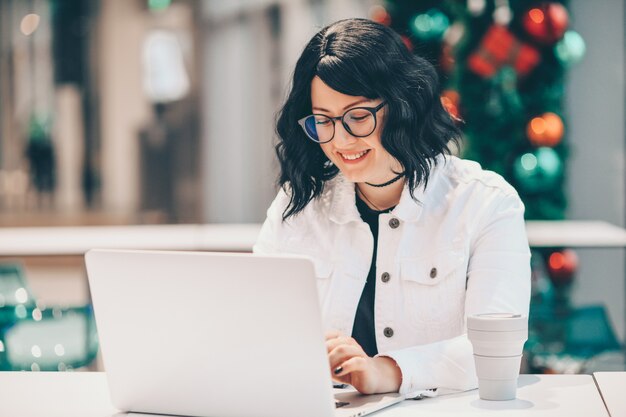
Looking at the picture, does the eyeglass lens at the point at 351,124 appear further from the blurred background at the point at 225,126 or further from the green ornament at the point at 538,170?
the green ornament at the point at 538,170

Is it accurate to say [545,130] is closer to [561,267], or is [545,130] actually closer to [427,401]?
[561,267]

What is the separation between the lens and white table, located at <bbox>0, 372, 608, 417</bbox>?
5.58ft

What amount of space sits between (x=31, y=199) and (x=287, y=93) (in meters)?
6.16

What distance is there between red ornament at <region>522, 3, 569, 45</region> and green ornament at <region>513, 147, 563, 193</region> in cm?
62

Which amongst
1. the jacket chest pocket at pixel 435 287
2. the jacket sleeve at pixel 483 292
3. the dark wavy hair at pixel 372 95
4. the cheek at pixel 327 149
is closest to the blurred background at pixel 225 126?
the dark wavy hair at pixel 372 95

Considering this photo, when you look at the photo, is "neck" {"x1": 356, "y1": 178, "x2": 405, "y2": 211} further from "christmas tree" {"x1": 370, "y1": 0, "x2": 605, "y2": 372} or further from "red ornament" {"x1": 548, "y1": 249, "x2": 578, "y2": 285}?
"red ornament" {"x1": 548, "y1": 249, "x2": 578, "y2": 285}

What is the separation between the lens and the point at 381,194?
234cm

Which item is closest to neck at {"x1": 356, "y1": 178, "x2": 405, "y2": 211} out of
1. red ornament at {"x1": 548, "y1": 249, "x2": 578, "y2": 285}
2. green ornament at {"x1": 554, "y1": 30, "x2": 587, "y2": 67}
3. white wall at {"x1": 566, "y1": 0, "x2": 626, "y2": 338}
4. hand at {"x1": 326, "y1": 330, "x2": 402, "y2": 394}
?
hand at {"x1": 326, "y1": 330, "x2": 402, "y2": 394}

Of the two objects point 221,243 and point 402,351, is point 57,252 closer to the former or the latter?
point 221,243

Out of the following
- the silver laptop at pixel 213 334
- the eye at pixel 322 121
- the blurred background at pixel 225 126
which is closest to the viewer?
the silver laptop at pixel 213 334

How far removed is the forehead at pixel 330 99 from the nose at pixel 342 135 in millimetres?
40

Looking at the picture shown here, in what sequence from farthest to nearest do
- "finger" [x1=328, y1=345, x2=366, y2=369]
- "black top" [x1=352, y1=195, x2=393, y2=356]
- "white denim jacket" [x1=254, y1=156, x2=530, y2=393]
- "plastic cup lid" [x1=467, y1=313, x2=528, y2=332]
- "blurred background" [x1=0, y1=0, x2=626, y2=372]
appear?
"blurred background" [x1=0, y1=0, x2=626, y2=372] < "black top" [x1=352, y1=195, x2=393, y2=356] < "white denim jacket" [x1=254, y1=156, x2=530, y2=393] < "finger" [x1=328, y1=345, x2=366, y2=369] < "plastic cup lid" [x1=467, y1=313, x2=528, y2=332]

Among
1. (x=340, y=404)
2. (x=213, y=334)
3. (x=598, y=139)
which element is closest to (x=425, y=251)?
(x=340, y=404)

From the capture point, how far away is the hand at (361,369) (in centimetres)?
177
